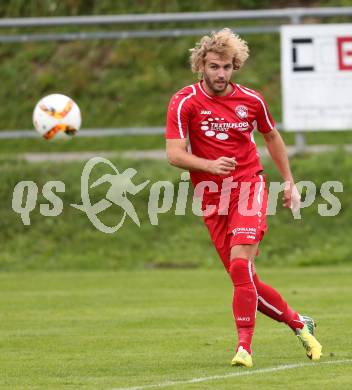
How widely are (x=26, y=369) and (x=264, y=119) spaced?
2.39 m

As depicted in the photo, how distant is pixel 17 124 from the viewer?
21969mm

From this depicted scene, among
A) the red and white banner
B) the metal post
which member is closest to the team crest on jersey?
the red and white banner

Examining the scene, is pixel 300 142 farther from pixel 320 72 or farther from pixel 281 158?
pixel 281 158

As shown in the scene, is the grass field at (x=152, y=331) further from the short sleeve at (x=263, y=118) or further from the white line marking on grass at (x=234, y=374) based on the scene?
the short sleeve at (x=263, y=118)

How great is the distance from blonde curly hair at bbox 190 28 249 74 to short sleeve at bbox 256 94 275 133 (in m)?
0.35

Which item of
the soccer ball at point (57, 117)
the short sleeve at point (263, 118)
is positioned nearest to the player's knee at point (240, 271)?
the short sleeve at point (263, 118)

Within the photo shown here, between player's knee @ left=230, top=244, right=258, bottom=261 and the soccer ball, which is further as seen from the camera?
the soccer ball

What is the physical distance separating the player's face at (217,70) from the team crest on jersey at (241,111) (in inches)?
7.6

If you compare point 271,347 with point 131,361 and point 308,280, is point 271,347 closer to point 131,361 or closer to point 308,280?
point 131,361

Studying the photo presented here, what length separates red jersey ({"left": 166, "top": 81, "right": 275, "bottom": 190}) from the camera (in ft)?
28.6

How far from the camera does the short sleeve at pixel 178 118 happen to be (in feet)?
28.5

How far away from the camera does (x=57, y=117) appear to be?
15.8m

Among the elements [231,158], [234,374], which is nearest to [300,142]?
[231,158]

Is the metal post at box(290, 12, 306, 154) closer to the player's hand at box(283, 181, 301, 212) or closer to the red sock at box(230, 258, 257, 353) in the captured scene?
the player's hand at box(283, 181, 301, 212)
